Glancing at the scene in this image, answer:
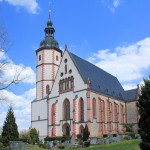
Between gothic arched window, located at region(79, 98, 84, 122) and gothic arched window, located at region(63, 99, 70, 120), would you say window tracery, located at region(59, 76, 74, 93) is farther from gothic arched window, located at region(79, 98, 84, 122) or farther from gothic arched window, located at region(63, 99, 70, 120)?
gothic arched window, located at region(79, 98, 84, 122)

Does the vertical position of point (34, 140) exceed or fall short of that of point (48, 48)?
it falls short

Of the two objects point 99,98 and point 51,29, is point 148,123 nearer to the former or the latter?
point 99,98

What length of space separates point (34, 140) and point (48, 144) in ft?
36.7

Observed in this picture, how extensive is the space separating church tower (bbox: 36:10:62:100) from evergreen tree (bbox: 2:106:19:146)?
573 inches

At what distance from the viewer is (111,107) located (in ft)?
155

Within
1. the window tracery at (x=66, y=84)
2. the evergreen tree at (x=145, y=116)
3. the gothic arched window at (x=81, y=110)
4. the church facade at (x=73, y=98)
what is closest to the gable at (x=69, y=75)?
the church facade at (x=73, y=98)

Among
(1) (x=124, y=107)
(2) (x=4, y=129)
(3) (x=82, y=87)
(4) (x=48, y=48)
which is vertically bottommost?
(2) (x=4, y=129)

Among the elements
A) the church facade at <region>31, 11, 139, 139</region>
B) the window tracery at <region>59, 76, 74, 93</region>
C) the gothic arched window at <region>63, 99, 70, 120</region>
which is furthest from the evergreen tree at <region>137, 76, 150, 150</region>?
the gothic arched window at <region>63, 99, 70, 120</region>

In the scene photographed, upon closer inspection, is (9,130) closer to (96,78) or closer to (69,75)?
(69,75)

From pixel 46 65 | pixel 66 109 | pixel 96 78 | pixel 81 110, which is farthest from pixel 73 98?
pixel 46 65

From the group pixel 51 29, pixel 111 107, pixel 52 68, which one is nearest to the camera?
pixel 111 107

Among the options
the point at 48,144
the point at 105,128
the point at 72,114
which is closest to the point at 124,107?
the point at 105,128

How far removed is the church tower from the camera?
5066 cm

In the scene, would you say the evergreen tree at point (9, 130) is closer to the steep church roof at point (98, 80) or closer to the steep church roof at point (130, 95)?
the steep church roof at point (98, 80)
